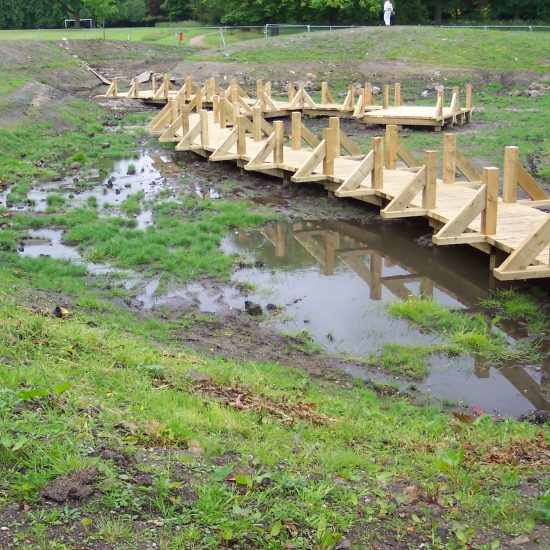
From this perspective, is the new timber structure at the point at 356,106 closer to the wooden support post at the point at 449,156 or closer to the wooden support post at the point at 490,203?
the wooden support post at the point at 449,156

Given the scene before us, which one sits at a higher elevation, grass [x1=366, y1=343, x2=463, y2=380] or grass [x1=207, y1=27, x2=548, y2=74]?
grass [x1=207, y1=27, x2=548, y2=74]

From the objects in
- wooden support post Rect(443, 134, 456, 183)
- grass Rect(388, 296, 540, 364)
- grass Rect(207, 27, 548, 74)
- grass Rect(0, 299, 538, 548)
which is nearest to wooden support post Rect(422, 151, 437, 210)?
wooden support post Rect(443, 134, 456, 183)

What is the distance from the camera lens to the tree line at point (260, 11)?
54.3m

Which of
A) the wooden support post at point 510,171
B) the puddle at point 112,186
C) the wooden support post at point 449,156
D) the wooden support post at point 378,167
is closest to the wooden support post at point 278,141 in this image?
the puddle at point 112,186

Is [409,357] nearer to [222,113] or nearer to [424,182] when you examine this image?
[424,182]

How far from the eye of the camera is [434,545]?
4746 mm

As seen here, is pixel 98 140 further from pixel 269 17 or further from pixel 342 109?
pixel 269 17

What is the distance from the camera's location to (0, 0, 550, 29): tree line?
2137 inches

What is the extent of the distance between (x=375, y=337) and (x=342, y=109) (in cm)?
1945

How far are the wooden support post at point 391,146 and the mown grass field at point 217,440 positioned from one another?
4.37 metres

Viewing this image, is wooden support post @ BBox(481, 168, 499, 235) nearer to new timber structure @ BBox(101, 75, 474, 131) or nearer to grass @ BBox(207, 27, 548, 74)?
new timber structure @ BBox(101, 75, 474, 131)

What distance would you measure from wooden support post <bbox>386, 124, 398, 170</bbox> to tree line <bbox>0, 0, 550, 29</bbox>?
38.0 metres

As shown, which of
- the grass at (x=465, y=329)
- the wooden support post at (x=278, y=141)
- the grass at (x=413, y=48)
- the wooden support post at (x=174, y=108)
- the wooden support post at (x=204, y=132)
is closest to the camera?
the grass at (x=465, y=329)

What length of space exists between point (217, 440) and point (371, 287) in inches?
237
